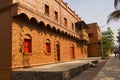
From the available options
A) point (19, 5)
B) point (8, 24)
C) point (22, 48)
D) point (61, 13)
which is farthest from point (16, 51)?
point (61, 13)

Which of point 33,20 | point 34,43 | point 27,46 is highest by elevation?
point 33,20

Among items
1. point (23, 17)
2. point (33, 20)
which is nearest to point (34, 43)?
point (33, 20)

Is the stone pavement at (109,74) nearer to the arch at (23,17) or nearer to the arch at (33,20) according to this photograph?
the arch at (33,20)

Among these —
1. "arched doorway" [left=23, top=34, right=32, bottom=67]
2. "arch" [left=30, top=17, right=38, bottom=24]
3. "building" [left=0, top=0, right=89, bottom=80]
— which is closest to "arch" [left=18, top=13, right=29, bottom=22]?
"building" [left=0, top=0, right=89, bottom=80]

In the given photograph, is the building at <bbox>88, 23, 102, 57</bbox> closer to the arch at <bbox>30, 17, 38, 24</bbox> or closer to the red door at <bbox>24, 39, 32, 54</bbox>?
the arch at <bbox>30, 17, 38, 24</bbox>

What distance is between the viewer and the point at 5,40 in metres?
12.8

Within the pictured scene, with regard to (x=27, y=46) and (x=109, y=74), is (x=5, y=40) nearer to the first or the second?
(x=27, y=46)

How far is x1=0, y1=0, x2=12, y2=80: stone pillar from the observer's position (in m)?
12.4

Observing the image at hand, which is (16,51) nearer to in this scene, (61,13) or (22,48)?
(22,48)

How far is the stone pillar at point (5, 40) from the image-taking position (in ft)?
40.7

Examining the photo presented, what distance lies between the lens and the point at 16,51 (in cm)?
1264

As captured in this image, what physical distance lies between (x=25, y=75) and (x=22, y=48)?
2.42 metres

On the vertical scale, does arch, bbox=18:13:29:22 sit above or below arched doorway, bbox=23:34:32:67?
above

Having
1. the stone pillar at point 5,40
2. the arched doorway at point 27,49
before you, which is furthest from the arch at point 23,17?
the arched doorway at point 27,49
